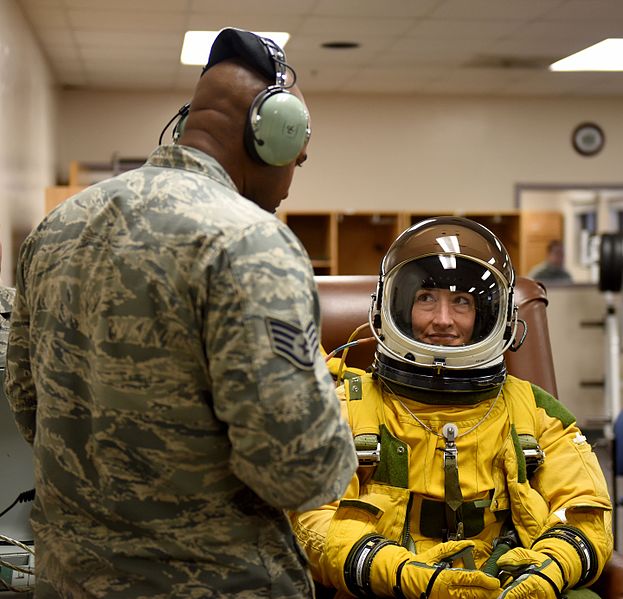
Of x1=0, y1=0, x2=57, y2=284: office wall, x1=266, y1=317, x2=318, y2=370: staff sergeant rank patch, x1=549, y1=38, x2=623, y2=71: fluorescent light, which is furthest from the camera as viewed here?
x1=549, y1=38, x2=623, y2=71: fluorescent light

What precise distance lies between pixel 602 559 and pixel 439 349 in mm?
513

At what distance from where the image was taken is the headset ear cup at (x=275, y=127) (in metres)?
1.14

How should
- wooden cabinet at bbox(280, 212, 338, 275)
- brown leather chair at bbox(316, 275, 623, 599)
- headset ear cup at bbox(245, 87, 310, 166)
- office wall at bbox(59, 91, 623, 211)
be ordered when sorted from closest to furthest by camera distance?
1. headset ear cup at bbox(245, 87, 310, 166)
2. brown leather chair at bbox(316, 275, 623, 599)
3. wooden cabinet at bbox(280, 212, 338, 275)
4. office wall at bbox(59, 91, 623, 211)

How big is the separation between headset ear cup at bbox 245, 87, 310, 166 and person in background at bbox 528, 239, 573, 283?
6.61m

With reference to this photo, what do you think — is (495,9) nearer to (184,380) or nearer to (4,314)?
(4,314)

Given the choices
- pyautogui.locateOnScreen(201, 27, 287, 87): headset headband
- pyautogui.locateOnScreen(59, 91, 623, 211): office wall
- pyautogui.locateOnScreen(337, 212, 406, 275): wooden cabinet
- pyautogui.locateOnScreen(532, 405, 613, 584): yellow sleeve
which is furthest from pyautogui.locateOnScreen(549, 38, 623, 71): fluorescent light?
pyautogui.locateOnScreen(201, 27, 287, 87): headset headband

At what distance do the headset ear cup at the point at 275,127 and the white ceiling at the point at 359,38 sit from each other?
3.80 metres

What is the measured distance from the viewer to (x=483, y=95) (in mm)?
7605

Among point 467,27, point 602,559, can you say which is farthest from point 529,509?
point 467,27

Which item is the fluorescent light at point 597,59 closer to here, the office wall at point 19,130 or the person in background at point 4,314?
the office wall at point 19,130

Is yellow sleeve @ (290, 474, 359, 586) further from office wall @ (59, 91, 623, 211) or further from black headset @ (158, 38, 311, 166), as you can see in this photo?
office wall @ (59, 91, 623, 211)

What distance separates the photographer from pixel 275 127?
44.6 inches

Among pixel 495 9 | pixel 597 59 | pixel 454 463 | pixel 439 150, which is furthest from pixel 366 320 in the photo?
pixel 439 150

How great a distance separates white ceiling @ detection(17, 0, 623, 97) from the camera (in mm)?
4902
